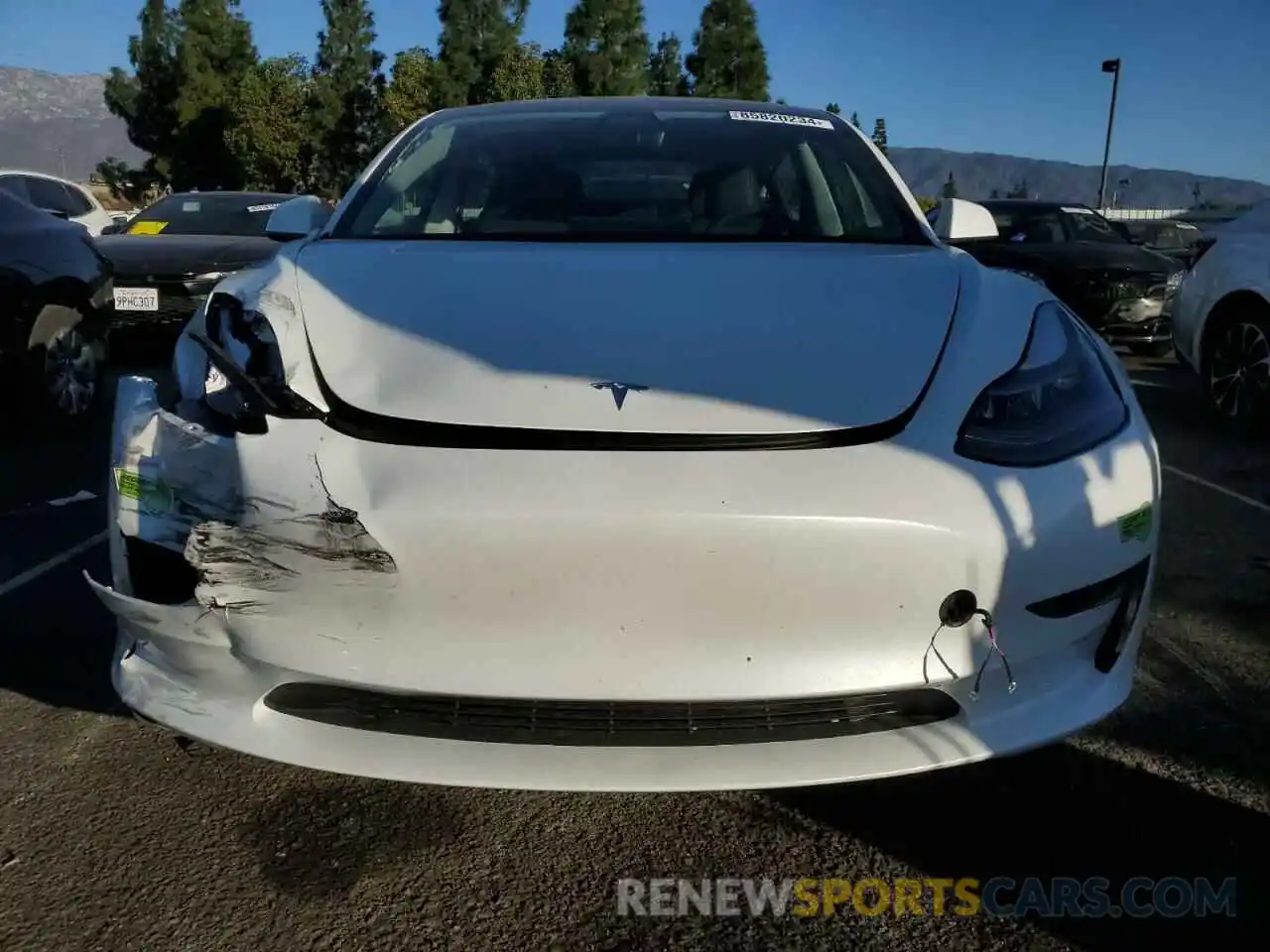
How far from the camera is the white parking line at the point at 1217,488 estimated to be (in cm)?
433

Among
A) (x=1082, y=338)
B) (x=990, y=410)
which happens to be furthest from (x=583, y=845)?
(x=1082, y=338)

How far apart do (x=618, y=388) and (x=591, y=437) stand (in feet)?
0.39

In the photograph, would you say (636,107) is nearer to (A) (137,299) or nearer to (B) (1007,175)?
(A) (137,299)

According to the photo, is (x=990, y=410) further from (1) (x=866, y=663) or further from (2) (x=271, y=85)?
(2) (x=271, y=85)

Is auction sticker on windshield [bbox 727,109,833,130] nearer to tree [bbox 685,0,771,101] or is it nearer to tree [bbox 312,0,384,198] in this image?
tree [bbox 312,0,384,198]

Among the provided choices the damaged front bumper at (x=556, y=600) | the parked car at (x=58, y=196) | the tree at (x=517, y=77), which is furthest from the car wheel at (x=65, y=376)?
the tree at (x=517, y=77)

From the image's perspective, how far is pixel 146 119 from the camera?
5238 cm

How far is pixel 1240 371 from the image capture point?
18.8 feet

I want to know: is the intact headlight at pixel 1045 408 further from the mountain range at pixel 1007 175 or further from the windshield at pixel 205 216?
the mountain range at pixel 1007 175

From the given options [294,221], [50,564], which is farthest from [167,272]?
[294,221]

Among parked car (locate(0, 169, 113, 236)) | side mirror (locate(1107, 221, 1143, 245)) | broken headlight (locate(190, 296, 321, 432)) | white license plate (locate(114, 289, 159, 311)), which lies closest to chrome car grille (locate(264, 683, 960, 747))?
broken headlight (locate(190, 296, 321, 432))

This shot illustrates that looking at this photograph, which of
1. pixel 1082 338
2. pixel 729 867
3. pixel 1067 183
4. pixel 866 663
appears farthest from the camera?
pixel 1067 183

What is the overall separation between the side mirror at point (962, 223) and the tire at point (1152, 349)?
23.1ft

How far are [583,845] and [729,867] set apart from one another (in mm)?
274
